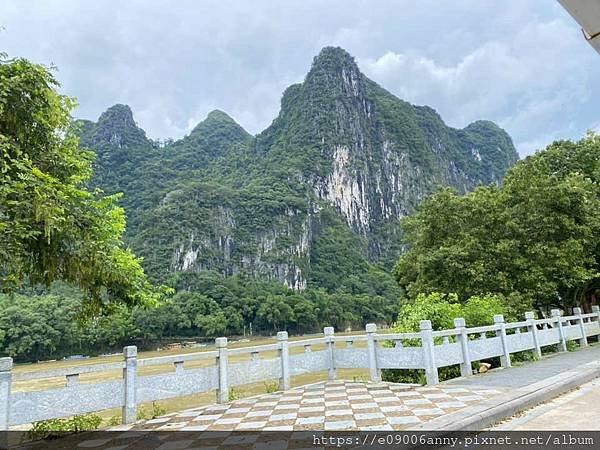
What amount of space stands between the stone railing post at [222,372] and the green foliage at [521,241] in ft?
29.1

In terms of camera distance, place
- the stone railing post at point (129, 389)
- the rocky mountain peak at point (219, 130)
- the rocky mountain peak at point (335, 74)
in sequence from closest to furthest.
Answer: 1. the stone railing post at point (129, 389)
2. the rocky mountain peak at point (335, 74)
3. the rocky mountain peak at point (219, 130)

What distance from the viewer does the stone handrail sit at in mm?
4762

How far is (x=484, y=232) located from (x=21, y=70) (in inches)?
520

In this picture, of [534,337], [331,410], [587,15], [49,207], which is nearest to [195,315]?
[534,337]

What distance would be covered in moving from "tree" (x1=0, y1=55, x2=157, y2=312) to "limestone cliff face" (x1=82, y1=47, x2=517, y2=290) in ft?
227

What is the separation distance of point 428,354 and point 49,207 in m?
5.83

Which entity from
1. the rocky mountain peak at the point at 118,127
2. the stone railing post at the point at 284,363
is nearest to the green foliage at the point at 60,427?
the stone railing post at the point at 284,363

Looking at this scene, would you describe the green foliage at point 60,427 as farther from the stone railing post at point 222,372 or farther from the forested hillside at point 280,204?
the forested hillside at point 280,204

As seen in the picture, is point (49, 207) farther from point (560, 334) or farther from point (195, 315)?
point (195, 315)

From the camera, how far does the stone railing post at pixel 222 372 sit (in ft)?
21.4

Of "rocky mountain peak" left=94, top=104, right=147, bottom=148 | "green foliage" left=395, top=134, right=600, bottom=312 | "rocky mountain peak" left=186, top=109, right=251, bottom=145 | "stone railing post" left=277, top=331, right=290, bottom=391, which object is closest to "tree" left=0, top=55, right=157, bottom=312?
"stone railing post" left=277, top=331, right=290, bottom=391

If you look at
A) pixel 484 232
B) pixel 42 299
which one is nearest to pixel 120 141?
pixel 42 299

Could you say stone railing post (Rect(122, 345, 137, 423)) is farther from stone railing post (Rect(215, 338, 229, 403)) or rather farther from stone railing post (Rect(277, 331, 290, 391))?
stone railing post (Rect(277, 331, 290, 391))

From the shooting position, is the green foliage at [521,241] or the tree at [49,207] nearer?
the tree at [49,207]
